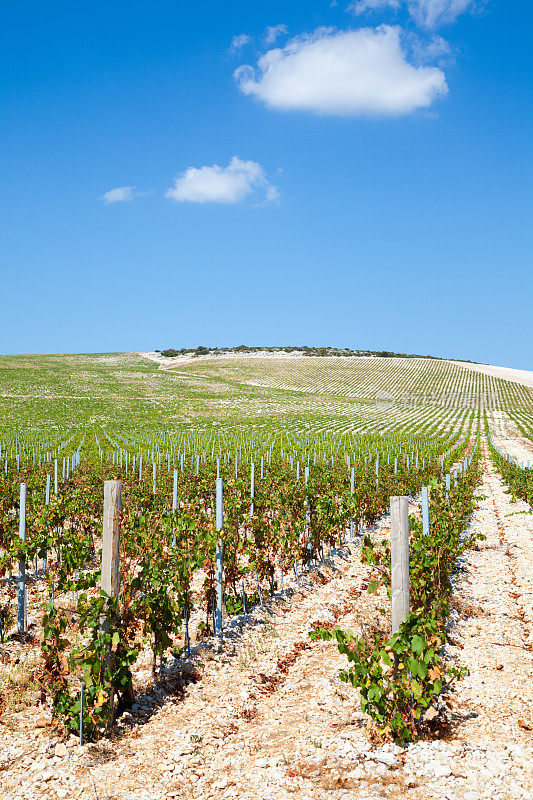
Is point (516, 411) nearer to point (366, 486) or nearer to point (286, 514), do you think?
point (366, 486)

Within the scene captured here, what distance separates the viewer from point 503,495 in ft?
63.1

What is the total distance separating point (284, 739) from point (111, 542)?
7.07 ft

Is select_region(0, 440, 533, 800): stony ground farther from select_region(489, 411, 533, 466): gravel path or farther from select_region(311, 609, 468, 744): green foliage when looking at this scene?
select_region(489, 411, 533, 466): gravel path

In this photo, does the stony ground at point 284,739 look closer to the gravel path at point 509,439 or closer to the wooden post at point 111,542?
the wooden post at point 111,542

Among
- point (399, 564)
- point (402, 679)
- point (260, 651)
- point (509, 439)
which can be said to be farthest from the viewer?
point (509, 439)

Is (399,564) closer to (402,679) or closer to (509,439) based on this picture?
(402,679)

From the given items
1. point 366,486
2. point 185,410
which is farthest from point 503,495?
point 185,410

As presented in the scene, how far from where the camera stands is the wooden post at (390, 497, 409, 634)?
180 inches

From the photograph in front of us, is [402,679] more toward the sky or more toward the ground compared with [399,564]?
more toward the ground

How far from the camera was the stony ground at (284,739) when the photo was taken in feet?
12.6

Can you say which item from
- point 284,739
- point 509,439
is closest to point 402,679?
point 284,739

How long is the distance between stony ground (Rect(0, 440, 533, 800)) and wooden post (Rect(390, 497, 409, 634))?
0.95 metres

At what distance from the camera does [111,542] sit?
4.88 metres

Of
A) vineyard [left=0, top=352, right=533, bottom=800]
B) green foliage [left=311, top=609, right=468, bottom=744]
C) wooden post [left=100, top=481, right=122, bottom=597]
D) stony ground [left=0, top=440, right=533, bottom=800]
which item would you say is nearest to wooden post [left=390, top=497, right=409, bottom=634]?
vineyard [left=0, top=352, right=533, bottom=800]
